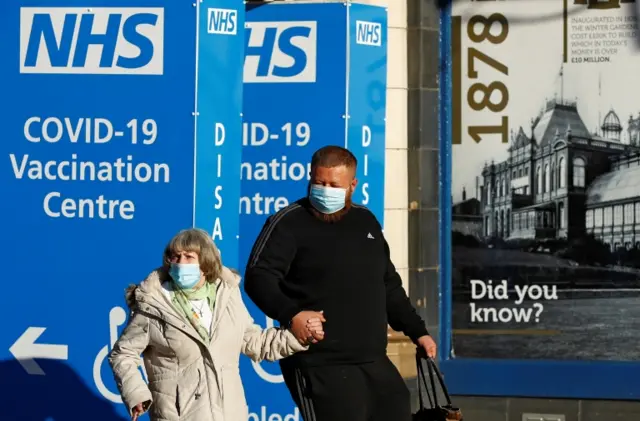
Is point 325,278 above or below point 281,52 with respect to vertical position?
below

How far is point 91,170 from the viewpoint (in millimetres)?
6910

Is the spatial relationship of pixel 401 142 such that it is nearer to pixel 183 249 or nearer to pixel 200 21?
pixel 200 21

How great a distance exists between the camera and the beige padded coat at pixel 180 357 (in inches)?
215

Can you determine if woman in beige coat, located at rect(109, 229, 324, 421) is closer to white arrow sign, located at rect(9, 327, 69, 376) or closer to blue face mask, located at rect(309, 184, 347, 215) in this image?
blue face mask, located at rect(309, 184, 347, 215)

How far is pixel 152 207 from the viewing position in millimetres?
6852

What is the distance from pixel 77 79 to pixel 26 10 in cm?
43

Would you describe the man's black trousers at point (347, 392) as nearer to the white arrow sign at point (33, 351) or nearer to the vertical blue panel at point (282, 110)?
the white arrow sign at point (33, 351)

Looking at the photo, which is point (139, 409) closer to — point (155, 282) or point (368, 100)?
point (155, 282)

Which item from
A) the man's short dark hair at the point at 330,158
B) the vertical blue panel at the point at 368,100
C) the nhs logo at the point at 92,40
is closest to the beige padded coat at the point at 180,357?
the man's short dark hair at the point at 330,158

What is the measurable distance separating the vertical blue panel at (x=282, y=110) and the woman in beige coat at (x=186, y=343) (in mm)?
2057

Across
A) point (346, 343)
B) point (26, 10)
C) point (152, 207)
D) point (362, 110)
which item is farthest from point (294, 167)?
point (346, 343)

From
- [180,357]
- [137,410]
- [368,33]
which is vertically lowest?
[137,410]

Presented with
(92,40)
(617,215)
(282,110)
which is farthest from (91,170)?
(617,215)

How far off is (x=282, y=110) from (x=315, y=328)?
2.57m
